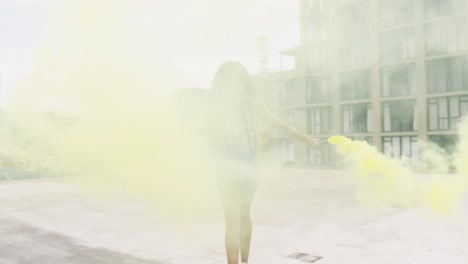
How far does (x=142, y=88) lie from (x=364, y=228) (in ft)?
10.7

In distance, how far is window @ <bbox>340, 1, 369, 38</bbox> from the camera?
723 inches

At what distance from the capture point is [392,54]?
23.5 m

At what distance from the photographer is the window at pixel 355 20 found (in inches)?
723

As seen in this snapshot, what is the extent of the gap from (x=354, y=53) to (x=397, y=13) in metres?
3.79

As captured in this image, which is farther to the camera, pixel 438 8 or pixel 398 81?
pixel 398 81

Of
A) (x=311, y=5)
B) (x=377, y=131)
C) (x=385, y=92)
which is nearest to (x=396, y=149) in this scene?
(x=377, y=131)

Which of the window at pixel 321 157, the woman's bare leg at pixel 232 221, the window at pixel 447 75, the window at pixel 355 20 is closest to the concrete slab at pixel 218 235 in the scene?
the woman's bare leg at pixel 232 221

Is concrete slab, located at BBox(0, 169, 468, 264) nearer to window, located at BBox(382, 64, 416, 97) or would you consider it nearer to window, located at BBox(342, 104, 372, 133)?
window, located at BBox(382, 64, 416, 97)

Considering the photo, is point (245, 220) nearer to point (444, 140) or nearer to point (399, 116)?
point (444, 140)

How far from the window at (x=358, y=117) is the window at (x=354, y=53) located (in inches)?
153

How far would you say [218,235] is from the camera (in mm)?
5246

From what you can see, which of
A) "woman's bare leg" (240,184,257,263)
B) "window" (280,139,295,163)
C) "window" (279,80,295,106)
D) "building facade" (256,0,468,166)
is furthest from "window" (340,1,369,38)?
"woman's bare leg" (240,184,257,263)

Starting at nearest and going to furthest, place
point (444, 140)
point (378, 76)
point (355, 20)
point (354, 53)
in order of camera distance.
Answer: point (355, 20) → point (354, 53) → point (444, 140) → point (378, 76)

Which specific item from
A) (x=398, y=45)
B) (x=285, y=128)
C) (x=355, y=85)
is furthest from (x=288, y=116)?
(x=285, y=128)
